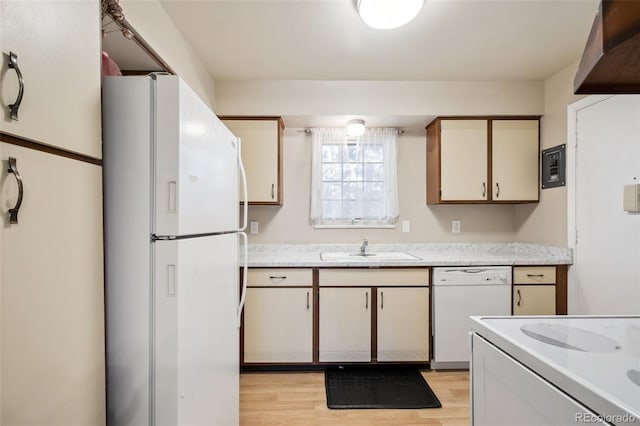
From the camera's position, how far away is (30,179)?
2.15 feet

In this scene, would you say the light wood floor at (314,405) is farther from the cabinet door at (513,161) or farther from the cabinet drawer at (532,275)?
the cabinet door at (513,161)

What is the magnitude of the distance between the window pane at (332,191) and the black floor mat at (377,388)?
1502 mm

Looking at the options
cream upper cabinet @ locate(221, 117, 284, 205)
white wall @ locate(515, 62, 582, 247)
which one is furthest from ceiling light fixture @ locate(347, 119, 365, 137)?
white wall @ locate(515, 62, 582, 247)

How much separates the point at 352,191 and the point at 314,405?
179 cm

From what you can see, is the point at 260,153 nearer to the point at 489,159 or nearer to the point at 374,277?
the point at 374,277

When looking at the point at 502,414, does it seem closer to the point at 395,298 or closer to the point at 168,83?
the point at 168,83

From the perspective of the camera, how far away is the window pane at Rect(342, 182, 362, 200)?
289cm

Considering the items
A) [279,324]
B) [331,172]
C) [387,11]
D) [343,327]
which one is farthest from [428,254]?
[387,11]

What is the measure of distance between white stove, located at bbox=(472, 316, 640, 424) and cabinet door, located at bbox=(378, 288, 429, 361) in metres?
1.42

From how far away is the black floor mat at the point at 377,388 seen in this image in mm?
1951

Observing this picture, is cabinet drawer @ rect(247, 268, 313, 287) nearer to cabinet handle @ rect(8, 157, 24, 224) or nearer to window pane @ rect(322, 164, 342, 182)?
window pane @ rect(322, 164, 342, 182)

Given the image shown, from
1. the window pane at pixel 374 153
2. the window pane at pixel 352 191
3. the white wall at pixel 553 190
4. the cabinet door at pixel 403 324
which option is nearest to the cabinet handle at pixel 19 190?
the cabinet door at pixel 403 324

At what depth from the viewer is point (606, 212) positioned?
6.73 ft

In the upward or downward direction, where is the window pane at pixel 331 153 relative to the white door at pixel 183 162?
upward
